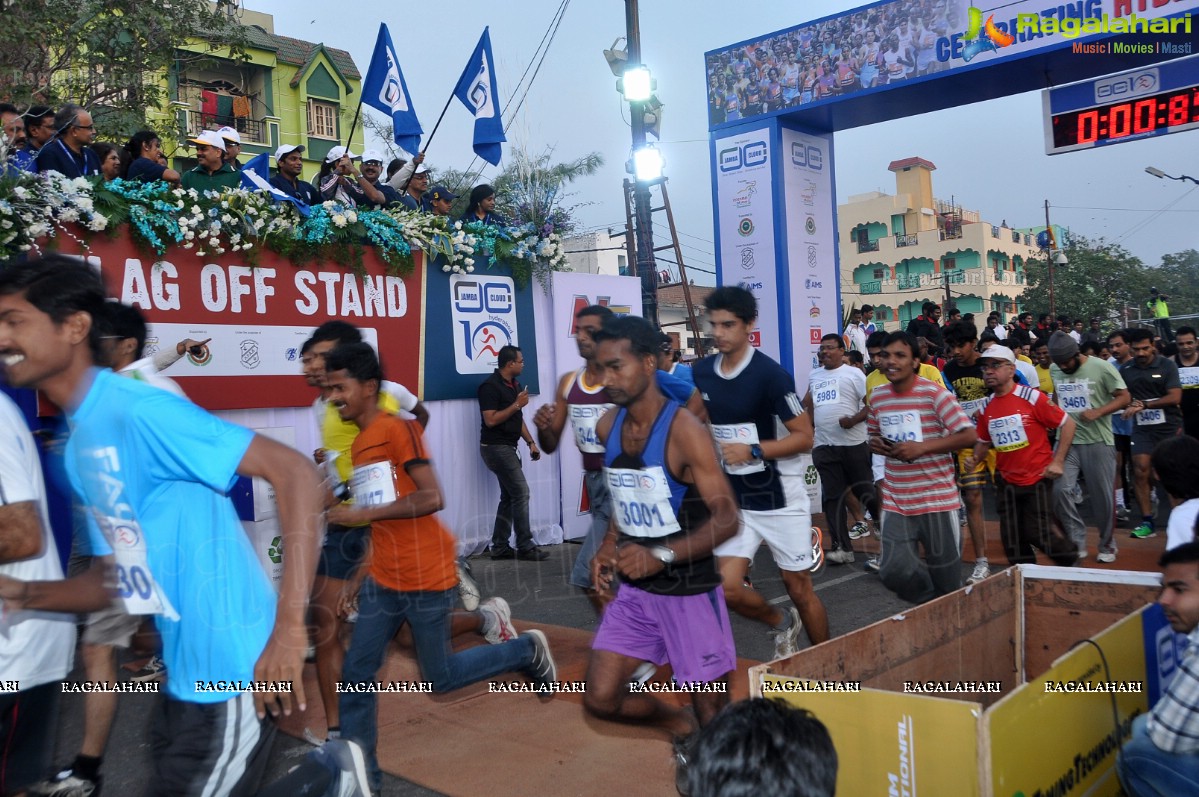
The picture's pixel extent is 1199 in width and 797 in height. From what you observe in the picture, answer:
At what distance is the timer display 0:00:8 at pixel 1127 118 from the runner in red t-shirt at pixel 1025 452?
16.3 feet

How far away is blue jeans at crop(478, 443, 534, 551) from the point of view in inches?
345

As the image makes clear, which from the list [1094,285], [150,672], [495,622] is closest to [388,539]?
[495,622]

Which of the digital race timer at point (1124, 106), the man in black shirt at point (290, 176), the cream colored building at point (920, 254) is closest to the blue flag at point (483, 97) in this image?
the man in black shirt at point (290, 176)

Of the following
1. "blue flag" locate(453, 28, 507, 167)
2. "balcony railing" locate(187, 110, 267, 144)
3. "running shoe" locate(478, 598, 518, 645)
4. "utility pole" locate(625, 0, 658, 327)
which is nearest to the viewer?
"running shoe" locate(478, 598, 518, 645)

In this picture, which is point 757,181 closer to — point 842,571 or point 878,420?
point 842,571

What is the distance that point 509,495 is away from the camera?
28.9 feet

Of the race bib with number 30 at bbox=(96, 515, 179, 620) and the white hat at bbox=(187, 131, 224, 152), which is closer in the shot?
the race bib with number 30 at bbox=(96, 515, 179, 620)

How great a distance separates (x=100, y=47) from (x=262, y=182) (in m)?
6.08

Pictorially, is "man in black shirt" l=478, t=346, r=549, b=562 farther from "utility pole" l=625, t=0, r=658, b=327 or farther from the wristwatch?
the wristwatch

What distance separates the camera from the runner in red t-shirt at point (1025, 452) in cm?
627

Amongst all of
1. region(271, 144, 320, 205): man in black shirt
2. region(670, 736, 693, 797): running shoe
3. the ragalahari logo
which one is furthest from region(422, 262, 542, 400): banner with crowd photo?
region(670, 736, 693, 797): running shoe

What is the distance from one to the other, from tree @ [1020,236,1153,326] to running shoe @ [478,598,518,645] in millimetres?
45784

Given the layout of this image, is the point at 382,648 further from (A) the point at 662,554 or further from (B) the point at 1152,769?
(B) the point at 1152,769

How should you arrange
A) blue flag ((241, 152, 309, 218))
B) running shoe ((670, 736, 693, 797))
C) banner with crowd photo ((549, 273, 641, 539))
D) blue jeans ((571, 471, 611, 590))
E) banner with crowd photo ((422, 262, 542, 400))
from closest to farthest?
running shoe ((670, 736, 693, 797)), blue jeans ((571, 471, 611, 590)), blue flag ((241, 152, 309, 218)), banner with crowd photo ((422, 262, 542, 400)), banner with crowd photo ((549, 273, 641, 539))
